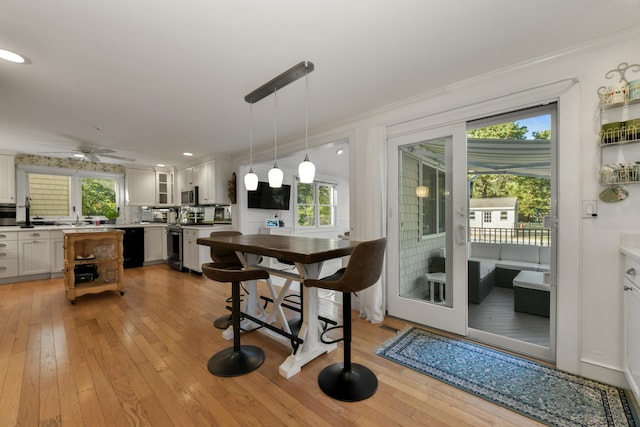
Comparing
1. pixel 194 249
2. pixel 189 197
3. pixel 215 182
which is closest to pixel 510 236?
pixel 215 182

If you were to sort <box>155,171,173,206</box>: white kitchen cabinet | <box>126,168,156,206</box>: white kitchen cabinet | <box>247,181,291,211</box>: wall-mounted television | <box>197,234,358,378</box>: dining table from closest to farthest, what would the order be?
<box>197,234,358,378</box>: dining table, <box>247,181,291,211</box>: wall-mounted television, <box>126,168,156,206</box>: white kitchen cabinet, <box>155,171,173,206</box>: white kitchen cabinet

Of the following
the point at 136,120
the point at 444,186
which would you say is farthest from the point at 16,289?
the point at 444,186

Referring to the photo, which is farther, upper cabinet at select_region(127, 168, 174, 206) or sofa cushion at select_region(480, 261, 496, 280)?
upper cabinet at select_region(127, 168, 174, 206)

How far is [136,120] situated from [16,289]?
11.3 feet

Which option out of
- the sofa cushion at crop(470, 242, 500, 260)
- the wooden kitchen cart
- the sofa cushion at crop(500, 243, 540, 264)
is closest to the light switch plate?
the sofa cushion at crop(500, 243, 540, 264)

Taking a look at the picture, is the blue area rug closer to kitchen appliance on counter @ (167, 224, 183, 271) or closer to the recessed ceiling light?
the recessed ceiling light

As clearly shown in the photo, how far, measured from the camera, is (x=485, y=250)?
3.90 metres

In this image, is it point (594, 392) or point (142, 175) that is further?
point (142, 175)

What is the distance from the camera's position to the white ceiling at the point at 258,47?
1.56 m

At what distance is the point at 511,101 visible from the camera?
218cm

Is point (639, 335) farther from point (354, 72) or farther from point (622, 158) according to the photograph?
point (354, 72)

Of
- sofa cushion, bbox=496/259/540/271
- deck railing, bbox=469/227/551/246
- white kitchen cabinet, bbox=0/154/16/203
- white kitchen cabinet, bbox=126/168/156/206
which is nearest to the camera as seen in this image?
deck railing, bbox=469/227/551/246

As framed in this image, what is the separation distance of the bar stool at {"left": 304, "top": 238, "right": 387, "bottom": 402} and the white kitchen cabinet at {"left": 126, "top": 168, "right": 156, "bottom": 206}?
609 centimetres

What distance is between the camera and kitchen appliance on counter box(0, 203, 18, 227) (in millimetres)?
4766
